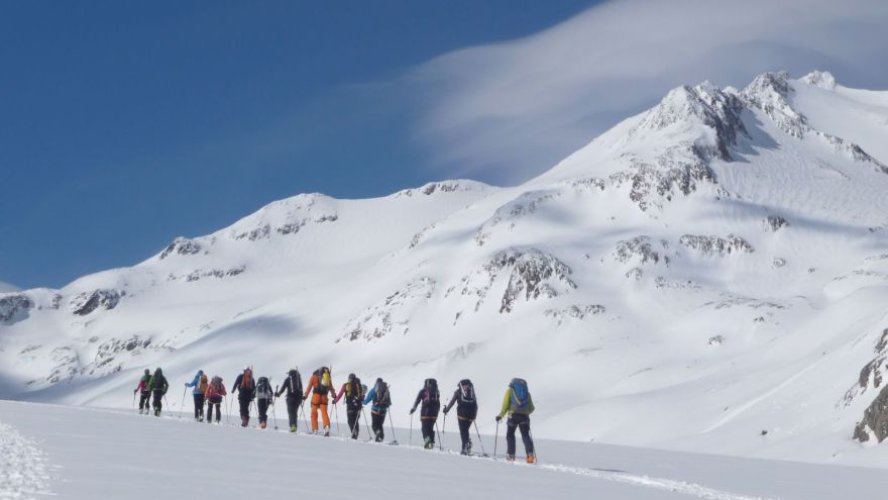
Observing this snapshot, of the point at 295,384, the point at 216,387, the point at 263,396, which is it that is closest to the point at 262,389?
the point at 263,396

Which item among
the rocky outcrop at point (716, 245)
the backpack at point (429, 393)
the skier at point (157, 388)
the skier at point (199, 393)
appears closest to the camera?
the backpack at point (429, 393)

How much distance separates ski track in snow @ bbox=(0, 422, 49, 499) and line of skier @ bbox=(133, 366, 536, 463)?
426 inches

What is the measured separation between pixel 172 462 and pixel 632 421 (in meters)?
69.5

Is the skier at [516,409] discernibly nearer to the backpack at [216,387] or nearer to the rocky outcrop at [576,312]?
the backpack at [216,387]

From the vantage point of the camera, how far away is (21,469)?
54.1 feet

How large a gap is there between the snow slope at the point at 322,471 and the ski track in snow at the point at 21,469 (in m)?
0.02

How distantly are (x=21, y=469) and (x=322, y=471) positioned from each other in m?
5.25

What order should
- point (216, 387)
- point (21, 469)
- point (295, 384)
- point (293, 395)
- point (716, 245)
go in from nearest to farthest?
point (21, 469) < point (293, 395) < point (295, 384) < point (216, 387) < point (716, 245)

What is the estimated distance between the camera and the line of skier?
27.6m

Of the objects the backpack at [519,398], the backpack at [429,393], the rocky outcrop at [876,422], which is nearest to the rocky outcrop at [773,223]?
the rocky outcrop at [876,422]

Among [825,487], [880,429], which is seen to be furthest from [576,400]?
[825,487]

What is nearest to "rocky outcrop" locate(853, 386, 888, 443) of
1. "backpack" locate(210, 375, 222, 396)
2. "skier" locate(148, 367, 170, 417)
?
"backpack" locate(210, 375, 222, 396)

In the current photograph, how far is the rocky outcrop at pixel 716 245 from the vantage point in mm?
184375

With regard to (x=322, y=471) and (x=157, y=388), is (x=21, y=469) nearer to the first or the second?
(x=322, y=471)
